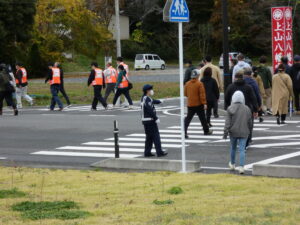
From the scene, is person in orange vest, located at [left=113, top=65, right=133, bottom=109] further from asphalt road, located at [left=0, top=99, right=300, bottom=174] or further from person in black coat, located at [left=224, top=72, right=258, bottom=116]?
person in black coat, located at [left=224, top=72, right=258, bottom=116]

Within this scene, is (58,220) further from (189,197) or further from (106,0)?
(106,0)

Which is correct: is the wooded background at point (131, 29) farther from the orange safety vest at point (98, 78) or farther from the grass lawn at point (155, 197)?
the grass lawn at point (155, 197)

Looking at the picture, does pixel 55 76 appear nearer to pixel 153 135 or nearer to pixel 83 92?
pixel 83 92

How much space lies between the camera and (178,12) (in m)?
12.5

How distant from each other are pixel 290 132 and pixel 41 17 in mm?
42243

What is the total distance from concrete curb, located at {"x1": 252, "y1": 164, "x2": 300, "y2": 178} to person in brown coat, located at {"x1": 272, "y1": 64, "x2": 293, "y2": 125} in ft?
26.9

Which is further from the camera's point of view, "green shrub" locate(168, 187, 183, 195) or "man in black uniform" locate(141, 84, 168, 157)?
"man in black uniform" locate(141, 84, 168, 157)

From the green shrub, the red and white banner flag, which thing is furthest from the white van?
the green shrub

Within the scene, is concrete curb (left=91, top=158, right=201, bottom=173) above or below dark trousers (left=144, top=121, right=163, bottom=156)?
below

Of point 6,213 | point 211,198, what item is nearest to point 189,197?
point 211,198

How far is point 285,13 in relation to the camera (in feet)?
82.4

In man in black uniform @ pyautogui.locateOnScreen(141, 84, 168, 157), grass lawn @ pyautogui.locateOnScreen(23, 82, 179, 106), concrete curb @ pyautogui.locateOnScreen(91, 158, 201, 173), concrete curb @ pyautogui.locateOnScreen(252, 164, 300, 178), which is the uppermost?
man in black uniform @ pyautogui.locateOnScreen(141, 84, 168, 157)

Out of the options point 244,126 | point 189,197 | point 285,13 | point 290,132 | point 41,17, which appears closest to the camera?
point 189,197

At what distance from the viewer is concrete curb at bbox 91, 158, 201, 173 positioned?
529 inches
